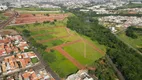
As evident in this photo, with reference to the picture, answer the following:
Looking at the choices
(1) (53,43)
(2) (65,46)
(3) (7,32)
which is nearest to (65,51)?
(2) (65,46)

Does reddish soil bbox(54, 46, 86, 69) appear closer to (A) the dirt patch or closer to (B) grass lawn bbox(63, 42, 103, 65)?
(B) grass lawn bbox(63, 42, 103, 65)

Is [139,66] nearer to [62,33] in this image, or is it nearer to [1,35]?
[62,33]

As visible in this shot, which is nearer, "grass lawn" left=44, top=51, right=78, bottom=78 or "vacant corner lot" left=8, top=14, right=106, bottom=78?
"grass lawn" left=44, top=51, right=78, bottom=78

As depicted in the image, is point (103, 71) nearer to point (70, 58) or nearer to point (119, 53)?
point (119, 53)

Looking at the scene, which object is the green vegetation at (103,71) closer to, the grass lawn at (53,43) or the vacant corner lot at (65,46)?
the vacant corner lot at (65,46)

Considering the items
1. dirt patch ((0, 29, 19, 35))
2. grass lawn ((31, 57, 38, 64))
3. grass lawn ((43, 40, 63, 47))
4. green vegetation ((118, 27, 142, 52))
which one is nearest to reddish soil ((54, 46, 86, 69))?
grass lawn ((43, 40, 63, 47))

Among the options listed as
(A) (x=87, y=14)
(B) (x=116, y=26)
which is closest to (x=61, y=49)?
(B) (x=116, y=26)

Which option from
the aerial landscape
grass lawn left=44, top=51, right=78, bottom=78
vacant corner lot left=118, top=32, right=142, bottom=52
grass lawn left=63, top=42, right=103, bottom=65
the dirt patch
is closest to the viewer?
the aerial landscape

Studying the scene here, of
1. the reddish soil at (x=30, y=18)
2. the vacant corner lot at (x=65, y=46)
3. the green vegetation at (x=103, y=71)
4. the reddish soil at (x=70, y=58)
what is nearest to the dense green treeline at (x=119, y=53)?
the green vegetation at (x=103, y=71)
